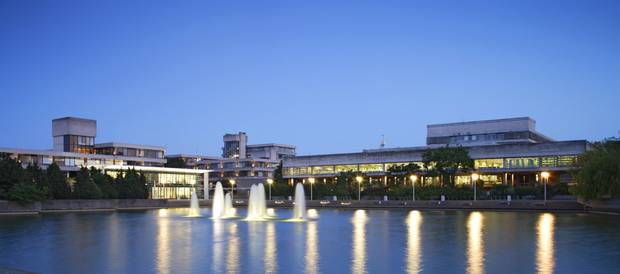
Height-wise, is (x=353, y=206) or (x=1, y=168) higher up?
(x=1, y=168)

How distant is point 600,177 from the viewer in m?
56.4

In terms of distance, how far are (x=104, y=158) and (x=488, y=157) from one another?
80164 millimetres

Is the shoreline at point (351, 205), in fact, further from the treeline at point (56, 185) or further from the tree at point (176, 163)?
the tree at point (176, 163)

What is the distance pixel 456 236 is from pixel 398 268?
12801mm

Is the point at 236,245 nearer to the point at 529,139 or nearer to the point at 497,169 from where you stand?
the point at 497,169

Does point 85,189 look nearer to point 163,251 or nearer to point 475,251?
point 163,251

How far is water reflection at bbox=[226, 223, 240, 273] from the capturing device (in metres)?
21.3

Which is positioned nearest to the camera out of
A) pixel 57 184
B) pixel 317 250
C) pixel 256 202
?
pixel 317 250

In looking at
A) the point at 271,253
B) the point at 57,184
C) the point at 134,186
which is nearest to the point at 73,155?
the point at 134,186

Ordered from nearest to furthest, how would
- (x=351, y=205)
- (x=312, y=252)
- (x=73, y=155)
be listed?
(x=312, y=252), (x=351, y=205), (x=73, y=155)

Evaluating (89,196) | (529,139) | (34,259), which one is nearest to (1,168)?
(89,196)

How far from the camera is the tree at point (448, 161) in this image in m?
91.8

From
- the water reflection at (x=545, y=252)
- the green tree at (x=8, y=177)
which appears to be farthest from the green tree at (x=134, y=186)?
the water reflection at (x=545, y=252)

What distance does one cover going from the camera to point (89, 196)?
84.8 meters
